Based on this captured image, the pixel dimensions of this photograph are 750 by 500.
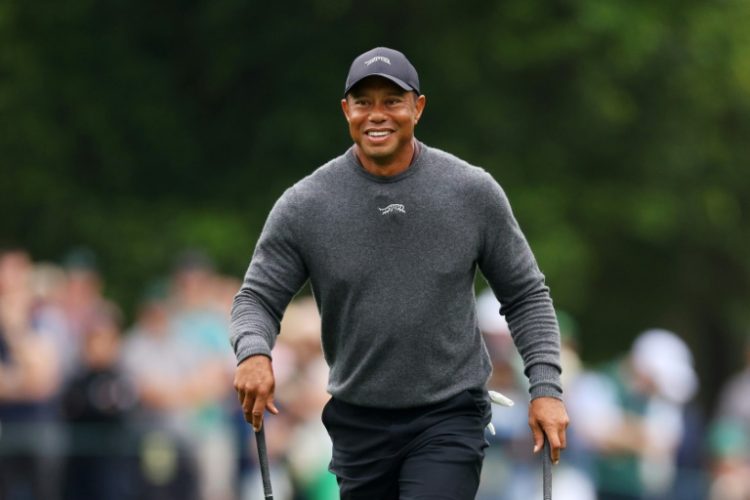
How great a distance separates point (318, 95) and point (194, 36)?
1.47 meters

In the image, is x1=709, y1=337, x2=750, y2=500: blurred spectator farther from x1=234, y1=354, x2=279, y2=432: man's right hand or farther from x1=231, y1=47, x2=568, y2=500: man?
x1=234, y1=354, x2=279, y2=432: man's right hand

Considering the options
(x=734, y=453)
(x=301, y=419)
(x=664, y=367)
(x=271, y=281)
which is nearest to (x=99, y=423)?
(x=301, y=419)

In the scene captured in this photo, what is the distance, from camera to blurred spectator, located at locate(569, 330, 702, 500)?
15.3 meters

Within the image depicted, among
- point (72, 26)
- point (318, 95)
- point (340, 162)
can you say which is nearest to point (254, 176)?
point (318, 95)

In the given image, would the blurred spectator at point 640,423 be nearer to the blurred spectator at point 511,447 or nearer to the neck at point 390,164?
the blurred spectator at point 511,447

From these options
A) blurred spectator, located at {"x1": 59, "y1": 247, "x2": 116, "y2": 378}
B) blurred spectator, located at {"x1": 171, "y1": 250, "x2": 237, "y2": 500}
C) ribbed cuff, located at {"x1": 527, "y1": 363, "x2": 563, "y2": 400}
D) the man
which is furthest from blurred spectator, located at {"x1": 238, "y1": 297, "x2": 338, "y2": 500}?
ribbed cuff, located at {"x1": 527, "y1": 363, "x2": 563, "y2": 400}

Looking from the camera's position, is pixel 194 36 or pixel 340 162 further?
pixel 194 36

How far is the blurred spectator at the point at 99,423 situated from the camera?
14.4 metres

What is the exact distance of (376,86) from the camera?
799 centimetres

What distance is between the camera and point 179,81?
831 inches

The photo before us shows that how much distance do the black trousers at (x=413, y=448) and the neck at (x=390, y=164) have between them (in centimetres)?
92

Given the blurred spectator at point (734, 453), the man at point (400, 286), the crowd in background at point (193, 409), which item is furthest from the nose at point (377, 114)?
the blurred spectator at point (734, 453)

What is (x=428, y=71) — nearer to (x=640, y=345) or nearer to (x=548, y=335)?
(x=640, y=345)

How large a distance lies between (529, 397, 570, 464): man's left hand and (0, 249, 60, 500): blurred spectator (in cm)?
631
